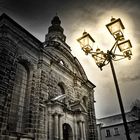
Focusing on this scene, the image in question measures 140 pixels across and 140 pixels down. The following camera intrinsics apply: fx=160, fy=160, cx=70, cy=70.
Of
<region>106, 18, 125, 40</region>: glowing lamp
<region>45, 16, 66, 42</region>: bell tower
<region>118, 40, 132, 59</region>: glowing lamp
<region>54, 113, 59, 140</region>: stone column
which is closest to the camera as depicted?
<region>106, 18, 125, 40</region>: glowing lamp

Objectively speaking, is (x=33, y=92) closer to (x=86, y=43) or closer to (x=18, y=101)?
(x=18, y=101)

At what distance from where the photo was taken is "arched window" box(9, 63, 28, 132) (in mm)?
8703

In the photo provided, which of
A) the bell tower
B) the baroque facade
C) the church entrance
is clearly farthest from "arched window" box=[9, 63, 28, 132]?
the bell tower

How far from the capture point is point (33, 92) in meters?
10.1

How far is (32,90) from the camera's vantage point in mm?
10125

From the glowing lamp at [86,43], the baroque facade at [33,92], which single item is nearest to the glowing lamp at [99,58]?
the glowing lamp at [86,43]

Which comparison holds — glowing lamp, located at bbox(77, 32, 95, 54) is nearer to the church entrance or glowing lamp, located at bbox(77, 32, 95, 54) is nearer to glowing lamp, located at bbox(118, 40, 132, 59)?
glowing lamp, located at bbox(118, 40, 132, 59)

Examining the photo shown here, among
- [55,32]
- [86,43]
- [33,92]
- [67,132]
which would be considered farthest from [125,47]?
[55,32]

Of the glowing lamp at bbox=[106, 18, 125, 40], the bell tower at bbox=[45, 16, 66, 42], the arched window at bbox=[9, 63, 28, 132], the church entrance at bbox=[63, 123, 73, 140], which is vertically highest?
the bell tower at bbox=[45, 16, 66, 42]

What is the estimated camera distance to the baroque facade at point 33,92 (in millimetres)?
8541

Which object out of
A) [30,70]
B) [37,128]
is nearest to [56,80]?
[30,70]

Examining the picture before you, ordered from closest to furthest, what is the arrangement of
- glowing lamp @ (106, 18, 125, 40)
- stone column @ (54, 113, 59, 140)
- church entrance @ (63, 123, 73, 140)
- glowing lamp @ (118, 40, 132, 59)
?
1. glowing lamp @ (106, 18, 125, 40)
2. glowing lamp @ (118, 40, 132, 59)
3. stone column @ (54, 113, 59, 140)
4. church entrance @ (63, 123, 73, 140)

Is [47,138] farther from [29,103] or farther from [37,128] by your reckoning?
[29,103]

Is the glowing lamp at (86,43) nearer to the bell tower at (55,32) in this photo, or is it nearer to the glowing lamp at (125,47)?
the glowing lamp at (125,47)
